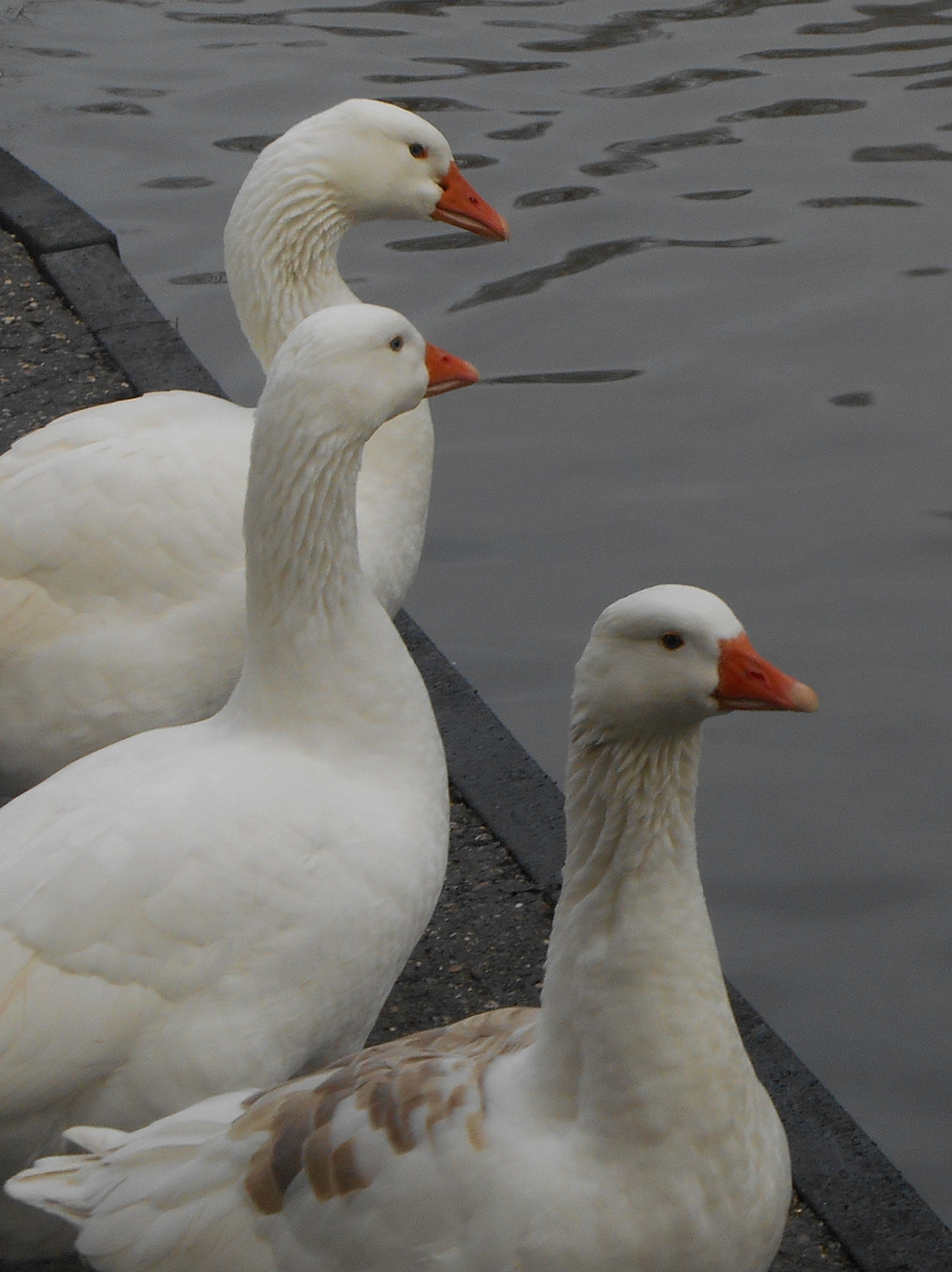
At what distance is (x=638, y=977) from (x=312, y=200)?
2586 millimetres

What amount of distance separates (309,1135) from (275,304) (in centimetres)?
254

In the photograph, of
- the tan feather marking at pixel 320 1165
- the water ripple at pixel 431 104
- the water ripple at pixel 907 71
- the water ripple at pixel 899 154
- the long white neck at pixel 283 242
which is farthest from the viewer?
the water ripple at pixel 907 71

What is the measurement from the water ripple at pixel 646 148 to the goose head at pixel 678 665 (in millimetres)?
6785

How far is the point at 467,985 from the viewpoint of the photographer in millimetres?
4125

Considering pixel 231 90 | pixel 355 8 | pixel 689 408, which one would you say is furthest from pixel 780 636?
pixel 355 8

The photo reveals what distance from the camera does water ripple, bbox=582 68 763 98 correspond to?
9703 millimetres

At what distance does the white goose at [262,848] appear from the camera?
10.4ft

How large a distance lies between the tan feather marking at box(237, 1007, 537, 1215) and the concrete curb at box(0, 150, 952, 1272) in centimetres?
100

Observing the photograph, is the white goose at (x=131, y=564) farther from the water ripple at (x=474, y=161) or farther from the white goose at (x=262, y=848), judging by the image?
the water ripple at (x=474, y=161)

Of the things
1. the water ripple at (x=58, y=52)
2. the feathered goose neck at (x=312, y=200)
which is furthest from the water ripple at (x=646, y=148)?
the feathered goose neck at (x=312, y=200)

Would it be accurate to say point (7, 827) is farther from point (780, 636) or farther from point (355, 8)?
point (355, 8)

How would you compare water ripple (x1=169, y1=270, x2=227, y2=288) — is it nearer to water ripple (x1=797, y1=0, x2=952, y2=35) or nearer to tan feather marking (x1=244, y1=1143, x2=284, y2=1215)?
water ripple (x1=797, y1=0, x2=952, y2=35)

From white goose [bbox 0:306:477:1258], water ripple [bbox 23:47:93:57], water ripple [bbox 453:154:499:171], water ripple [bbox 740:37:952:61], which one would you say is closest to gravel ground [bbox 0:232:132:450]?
water ripple [bbox 453:154:499:171]

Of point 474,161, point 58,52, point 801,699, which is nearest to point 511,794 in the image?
point 801,699
